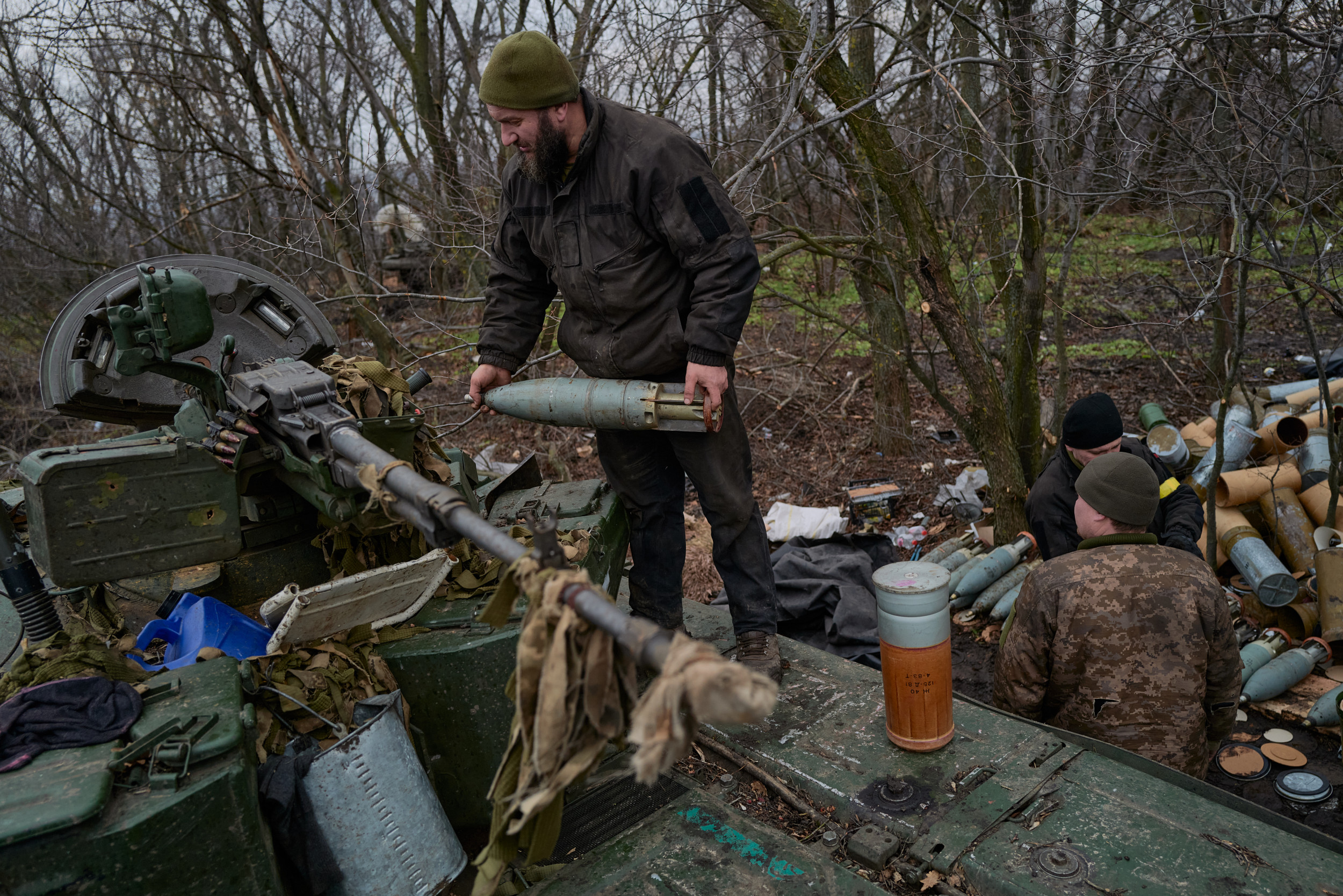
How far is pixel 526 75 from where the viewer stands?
3191mm

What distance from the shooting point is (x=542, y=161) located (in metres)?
3.37

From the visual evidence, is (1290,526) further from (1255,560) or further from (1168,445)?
(1168,445)

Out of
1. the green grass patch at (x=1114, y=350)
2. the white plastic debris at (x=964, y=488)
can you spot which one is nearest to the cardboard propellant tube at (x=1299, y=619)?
the white plastic debris at (x=964, y=488)

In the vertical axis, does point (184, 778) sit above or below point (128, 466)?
below

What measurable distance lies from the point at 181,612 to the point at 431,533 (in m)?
1.50

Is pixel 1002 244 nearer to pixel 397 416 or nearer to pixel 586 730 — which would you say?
pixel 397 416

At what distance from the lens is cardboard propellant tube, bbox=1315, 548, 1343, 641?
4.53 metres

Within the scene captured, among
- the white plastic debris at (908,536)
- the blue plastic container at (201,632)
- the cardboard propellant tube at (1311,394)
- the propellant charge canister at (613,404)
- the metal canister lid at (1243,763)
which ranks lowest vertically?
the metal canister lid at (1243,763)

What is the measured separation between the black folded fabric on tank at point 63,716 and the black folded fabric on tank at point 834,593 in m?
3.00

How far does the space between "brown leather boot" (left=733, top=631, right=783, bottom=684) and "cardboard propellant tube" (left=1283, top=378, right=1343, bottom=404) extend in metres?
5.22

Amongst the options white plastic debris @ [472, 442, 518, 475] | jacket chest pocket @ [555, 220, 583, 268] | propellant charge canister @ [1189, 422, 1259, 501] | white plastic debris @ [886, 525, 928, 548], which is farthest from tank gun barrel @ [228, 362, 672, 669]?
propellant charge canister @ [1189, 422, 1259, 501]

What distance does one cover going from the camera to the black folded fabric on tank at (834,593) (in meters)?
4.87

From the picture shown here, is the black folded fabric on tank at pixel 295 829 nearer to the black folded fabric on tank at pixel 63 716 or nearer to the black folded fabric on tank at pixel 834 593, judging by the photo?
the black folded fabric on tank at pixel 63 716

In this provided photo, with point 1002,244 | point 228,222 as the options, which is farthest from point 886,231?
point 228,222
